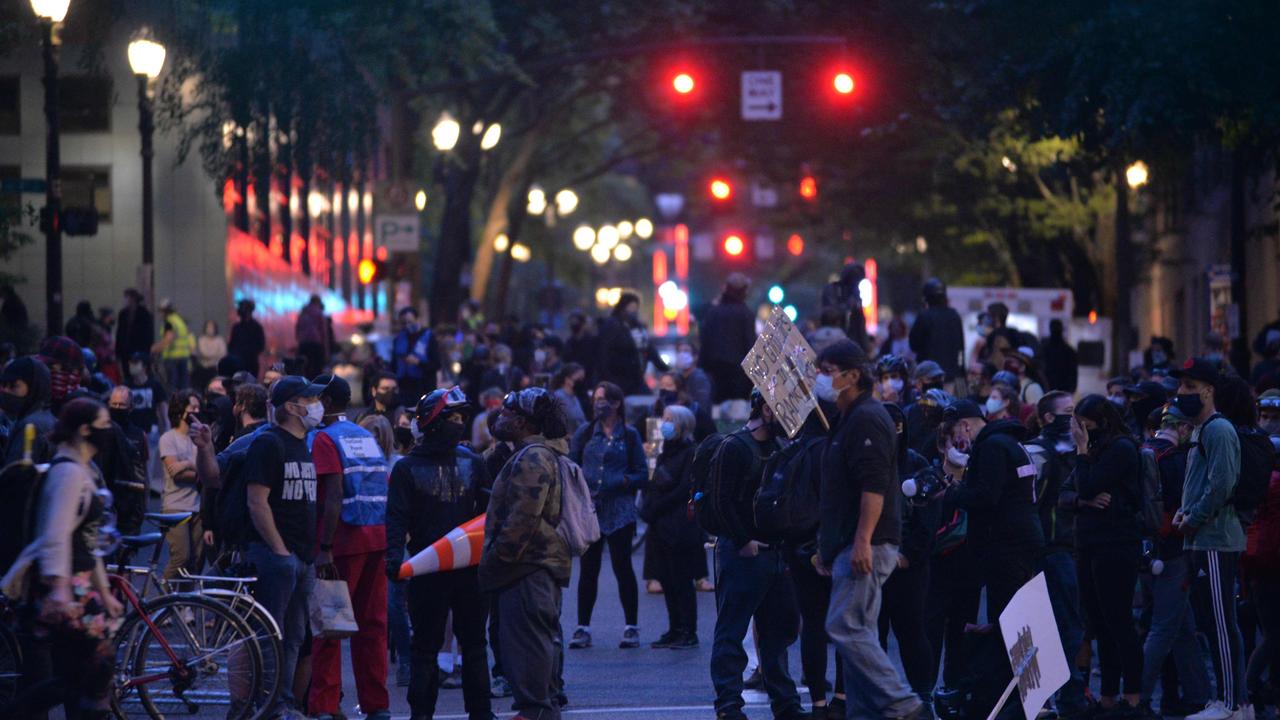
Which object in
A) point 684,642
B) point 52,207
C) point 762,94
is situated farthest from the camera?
point 762,94

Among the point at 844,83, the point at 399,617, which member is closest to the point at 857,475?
the point at 399,617

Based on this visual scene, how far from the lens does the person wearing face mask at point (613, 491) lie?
1465 centimetres

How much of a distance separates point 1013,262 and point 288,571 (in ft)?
123

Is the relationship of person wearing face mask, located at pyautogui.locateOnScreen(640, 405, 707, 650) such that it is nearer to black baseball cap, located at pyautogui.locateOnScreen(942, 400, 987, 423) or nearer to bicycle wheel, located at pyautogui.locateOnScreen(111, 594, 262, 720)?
black baseball cap, located at pyautogui.locateOnScreen(942, 400, 987, 423)

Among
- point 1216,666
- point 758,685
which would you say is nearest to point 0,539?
point 758,685

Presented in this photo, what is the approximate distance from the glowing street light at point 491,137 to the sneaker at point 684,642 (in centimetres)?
2708

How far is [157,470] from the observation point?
22.8 meters

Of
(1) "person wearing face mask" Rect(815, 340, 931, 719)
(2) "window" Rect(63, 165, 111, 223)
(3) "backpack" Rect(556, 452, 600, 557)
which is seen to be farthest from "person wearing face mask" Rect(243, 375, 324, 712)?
(2) "window" Rect(63, 165, 111, 223)

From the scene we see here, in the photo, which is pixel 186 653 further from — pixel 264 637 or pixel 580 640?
pixel 580 640

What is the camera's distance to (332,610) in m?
11.0

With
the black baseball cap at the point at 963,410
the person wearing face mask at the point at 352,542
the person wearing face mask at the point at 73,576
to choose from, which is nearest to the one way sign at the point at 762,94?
the black baseball cap at the point at 963,410

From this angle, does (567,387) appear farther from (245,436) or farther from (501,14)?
(501,14)

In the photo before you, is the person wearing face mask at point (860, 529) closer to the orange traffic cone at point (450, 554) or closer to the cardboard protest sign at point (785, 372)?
the cardboard protest sign at point (785, 372)

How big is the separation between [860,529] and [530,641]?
6.11ft
